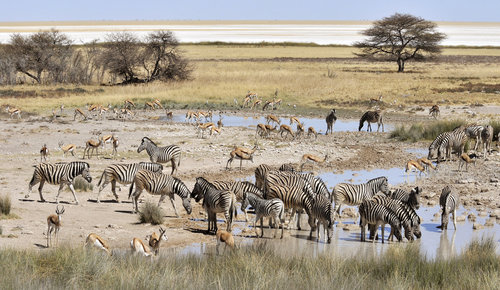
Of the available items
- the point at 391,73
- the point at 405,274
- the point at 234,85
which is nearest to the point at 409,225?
the point at 405,274

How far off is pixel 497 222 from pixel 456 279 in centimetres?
588

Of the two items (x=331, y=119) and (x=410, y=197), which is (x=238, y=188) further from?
(x=331, y=119)

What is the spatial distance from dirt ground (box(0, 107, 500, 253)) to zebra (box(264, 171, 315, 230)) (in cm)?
112

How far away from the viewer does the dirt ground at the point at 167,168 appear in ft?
43.4

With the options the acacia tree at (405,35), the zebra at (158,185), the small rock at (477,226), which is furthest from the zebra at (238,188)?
the acacia tree at (405,35)

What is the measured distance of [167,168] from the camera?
20172 millimetres

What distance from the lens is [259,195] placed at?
13.8 m

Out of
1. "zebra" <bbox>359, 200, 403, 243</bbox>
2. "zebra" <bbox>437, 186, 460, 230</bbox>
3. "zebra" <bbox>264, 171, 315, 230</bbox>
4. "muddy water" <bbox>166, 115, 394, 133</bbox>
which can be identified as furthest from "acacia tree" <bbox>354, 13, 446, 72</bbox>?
"zebra" <bbox>359, 200, 403, 243</bbox>

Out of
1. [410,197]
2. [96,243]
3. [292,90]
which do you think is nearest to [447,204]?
[410,197]

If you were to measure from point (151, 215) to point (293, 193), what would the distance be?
9.25ft

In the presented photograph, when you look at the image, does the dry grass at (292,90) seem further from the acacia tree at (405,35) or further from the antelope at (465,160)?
the antelope at (465,160)

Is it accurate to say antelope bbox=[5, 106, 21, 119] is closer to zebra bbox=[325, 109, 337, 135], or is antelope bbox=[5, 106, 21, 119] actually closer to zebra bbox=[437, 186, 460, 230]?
zebra bbox=[325, 109, 337, 135]

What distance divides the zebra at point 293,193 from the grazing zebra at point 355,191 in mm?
579

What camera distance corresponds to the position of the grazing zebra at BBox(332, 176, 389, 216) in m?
14.2
